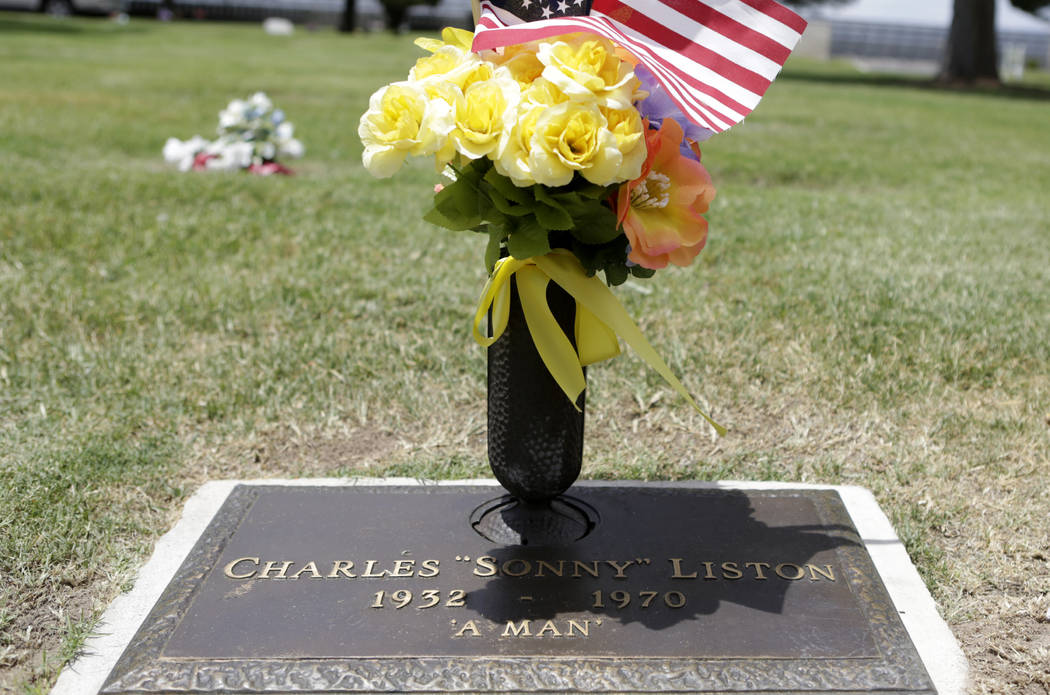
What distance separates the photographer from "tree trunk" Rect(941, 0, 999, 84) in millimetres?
21094

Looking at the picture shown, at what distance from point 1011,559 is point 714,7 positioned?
5.10ft

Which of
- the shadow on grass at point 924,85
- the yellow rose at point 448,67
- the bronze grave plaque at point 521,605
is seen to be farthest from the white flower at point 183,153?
the shadow on grass at point 924,85

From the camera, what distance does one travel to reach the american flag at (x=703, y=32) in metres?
2.02

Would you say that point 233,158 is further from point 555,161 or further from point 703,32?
point 555,161

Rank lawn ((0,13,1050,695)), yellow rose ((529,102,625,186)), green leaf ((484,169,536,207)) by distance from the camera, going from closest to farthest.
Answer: yellow rose ((529,102,625,186)) < green leaf ((484,169,536,207)) < lawn ((0,13,1050,695))

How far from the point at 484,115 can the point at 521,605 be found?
997mm

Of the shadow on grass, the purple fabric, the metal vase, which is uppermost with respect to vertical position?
the purple fabric

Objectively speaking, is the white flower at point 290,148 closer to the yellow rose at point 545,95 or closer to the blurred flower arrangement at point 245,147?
the blurred flower arrangement at point 245,147

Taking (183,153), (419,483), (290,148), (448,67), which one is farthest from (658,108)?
(183,153)

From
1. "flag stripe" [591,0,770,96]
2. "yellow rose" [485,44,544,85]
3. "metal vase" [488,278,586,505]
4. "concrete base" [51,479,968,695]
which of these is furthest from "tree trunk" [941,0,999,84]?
"yellow rose" [485,44,544,85]

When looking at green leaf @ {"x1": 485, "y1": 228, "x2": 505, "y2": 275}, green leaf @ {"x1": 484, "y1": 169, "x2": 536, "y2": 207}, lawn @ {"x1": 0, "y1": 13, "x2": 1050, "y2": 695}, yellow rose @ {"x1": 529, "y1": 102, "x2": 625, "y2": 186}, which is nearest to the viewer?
yellow rose @ {"x1": 529, "y1": 102, "x2": 625, "y2": 186}

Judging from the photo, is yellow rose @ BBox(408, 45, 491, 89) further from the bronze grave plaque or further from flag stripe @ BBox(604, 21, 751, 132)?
the bronze grave plaque

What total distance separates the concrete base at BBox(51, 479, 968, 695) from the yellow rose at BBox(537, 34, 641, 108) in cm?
117

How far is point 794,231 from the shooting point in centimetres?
516
